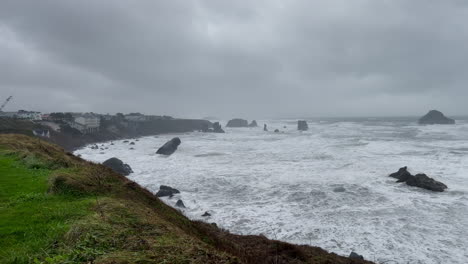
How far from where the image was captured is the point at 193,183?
24688 millimetres

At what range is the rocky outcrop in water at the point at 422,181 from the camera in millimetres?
20438

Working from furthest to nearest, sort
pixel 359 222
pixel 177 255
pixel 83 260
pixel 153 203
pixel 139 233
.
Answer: pixel 359 222, pixel 153 203, pixel 139 233, pixel 177 255, pixel 83 260

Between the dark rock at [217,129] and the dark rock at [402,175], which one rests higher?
the dark rock at [217,129]

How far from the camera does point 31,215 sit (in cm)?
582

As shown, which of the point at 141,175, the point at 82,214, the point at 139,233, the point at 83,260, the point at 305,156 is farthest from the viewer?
the point at 305,156

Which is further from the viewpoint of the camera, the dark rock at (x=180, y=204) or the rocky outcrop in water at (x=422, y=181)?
the rocky outcrop in water at (x=422, y=181)

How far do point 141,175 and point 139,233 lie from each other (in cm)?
2493

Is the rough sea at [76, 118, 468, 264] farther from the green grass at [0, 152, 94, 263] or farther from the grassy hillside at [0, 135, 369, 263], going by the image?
the green grass at [0, 152, 94, 263]

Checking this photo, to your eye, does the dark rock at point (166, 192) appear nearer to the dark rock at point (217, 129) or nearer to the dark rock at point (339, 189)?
the dark rock at point (339, 189)

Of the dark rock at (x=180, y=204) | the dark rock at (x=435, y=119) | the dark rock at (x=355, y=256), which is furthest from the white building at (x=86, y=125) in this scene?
the dark rock at (x=435, y=119)

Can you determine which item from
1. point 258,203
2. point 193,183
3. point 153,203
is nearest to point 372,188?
point 258,203

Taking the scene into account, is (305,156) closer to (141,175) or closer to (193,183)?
(193,183)

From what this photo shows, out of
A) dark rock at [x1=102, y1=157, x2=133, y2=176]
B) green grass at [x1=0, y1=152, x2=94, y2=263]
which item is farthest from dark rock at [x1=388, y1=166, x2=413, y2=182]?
dark rock at [x1=102, y1=157, x2=133, y2=176]

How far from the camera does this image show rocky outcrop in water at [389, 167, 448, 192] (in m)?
20.4
